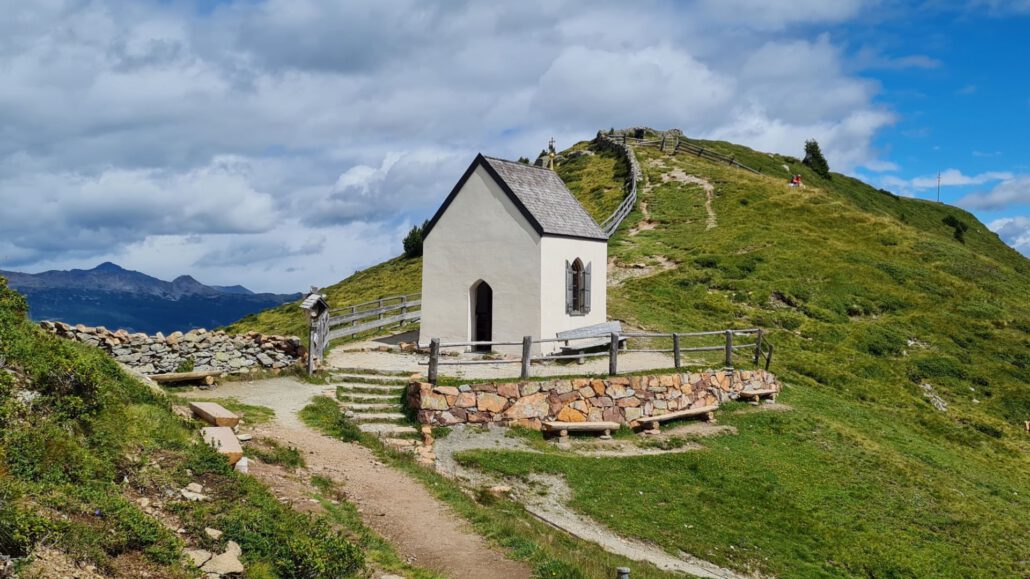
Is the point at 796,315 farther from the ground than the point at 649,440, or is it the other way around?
the point at 796,315

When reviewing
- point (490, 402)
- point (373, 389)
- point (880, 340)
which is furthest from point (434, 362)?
point (880, 340)

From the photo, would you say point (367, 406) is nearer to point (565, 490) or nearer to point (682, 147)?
point (565, 490)

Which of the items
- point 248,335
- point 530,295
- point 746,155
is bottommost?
point 248,335

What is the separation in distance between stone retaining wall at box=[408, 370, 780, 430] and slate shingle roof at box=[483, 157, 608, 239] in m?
5.94

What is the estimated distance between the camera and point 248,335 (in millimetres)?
20125

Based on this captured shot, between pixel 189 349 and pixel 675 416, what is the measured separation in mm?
13392

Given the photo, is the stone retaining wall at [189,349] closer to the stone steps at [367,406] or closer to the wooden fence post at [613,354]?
the stone steps at [367,406]

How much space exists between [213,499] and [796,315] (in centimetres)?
2916

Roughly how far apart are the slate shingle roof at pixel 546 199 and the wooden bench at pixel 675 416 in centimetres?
683

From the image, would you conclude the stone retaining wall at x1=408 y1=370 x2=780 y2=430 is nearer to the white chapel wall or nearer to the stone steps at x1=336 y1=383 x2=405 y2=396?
the stone steps at x1=336 y1=383 x2=405 y2=396

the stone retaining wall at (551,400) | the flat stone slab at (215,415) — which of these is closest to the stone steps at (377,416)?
the stone retaining wall at (551,400)

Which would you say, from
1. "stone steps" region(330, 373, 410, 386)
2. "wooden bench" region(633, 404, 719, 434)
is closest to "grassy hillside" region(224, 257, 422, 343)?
"stone steps" region(330, 373, 410, 386)

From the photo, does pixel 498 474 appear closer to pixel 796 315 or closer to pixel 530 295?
pixel 530 295

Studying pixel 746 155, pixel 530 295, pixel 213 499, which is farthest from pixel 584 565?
pixel 746 155
